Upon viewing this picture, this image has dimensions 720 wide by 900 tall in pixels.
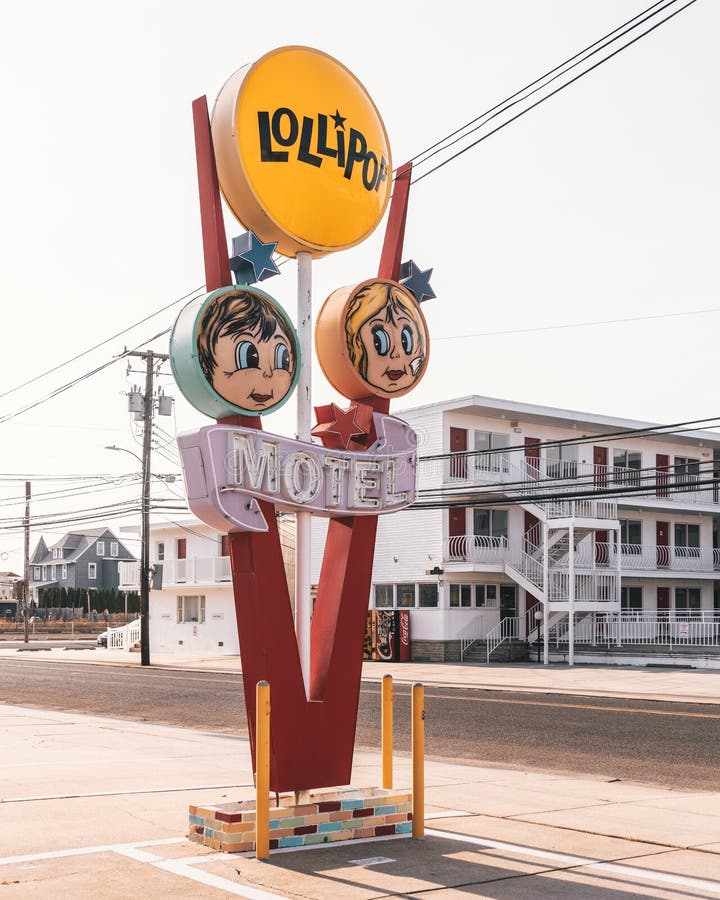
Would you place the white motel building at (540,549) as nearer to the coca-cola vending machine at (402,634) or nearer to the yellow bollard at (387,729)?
the coca-cola vending machine at (402,634)

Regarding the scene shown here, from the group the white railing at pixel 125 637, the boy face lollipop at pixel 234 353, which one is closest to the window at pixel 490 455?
the white railing at pixel 125 637

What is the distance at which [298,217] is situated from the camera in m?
8.95

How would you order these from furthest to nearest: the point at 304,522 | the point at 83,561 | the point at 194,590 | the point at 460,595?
the point at 83,561, the point at 194,590, the point at 460,595, the point at 304,522

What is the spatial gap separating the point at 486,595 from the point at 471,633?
184cm

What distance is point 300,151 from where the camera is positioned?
29.1ft

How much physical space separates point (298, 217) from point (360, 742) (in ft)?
30.7

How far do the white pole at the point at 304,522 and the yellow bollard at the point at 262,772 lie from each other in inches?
43.9

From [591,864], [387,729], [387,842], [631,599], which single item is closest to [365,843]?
[387,842]

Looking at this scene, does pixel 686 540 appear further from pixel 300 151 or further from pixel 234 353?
pixel 234 353

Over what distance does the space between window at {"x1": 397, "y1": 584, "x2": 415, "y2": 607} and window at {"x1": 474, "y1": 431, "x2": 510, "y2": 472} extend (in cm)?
538

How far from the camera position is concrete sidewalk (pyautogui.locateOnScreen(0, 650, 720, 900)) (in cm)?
678

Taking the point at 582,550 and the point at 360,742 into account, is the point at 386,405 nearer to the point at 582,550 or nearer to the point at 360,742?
the point at 360,742

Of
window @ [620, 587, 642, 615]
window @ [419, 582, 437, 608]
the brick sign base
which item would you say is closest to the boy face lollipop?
the brick sign base

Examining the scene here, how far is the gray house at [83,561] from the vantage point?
10944 cm
